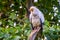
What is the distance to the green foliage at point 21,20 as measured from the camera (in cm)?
294

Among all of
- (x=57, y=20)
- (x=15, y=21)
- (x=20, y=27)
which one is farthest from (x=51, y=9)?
(x=20, y=27)

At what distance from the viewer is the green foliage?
2939 millimetres

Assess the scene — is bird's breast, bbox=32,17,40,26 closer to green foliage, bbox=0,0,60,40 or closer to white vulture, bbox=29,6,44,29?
white vulture, bbox=29,6,44,29

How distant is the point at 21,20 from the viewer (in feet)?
11.3

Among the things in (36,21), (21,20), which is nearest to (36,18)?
(36,21)

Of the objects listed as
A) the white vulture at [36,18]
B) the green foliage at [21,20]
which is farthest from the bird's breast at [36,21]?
the green foliage at [21,20]

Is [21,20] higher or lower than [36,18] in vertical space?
lower

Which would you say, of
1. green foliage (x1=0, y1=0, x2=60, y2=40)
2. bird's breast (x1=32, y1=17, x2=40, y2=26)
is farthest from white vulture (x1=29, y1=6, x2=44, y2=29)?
green foliage (x1=0, y1=0, x2=60, y2=40)

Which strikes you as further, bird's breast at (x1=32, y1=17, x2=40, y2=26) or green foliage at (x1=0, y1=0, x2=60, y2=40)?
green foliage at (x1=0, y1=0, x2=60, y2=40)

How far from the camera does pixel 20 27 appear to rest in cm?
306

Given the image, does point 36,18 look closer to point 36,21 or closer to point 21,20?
point 36,21

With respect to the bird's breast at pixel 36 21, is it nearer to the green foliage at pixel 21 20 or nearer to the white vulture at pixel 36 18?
the white vulture at pixel 36 18

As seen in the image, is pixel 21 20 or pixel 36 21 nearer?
pixel 36 21

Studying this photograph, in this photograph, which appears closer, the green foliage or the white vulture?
the white vulture
